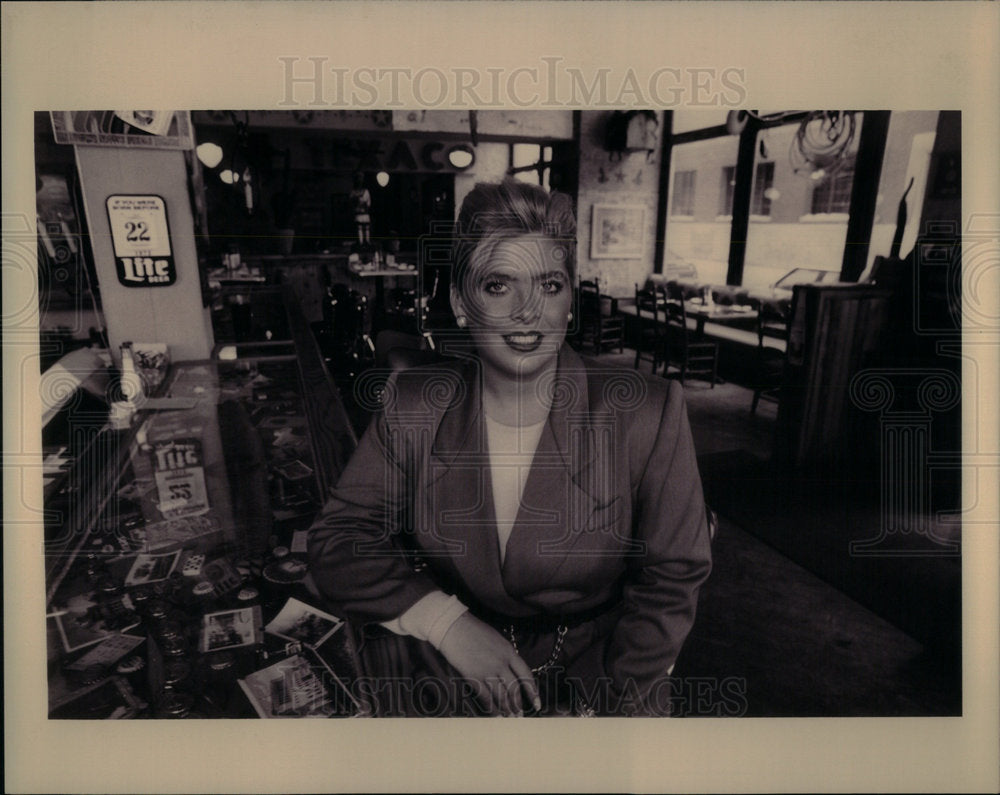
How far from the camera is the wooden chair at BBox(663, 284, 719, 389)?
13.6ft

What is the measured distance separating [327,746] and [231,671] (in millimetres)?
584

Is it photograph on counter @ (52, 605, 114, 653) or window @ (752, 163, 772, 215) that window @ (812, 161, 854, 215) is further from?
photograph on counter @ (52, 605, 114, 653)

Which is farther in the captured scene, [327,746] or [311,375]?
[311,375]

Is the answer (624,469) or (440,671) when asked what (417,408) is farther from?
(440,671)

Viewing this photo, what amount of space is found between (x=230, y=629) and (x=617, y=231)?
192 cm

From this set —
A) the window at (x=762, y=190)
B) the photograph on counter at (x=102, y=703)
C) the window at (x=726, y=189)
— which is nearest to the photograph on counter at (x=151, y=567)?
the photograph on counter at (x=102, y=703)

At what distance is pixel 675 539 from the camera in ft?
4.94

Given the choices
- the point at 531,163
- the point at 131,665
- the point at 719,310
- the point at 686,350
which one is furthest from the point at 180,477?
the point at 686,350

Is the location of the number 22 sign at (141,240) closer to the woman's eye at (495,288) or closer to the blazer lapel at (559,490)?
the woman's eye at (495,288)

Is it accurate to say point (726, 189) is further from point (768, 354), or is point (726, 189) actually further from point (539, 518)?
point (539, 518)

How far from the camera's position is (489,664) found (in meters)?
1.61

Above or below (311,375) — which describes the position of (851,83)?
above

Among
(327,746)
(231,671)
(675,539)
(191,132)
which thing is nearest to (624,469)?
(675,539)

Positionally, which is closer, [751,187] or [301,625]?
[301,625]
